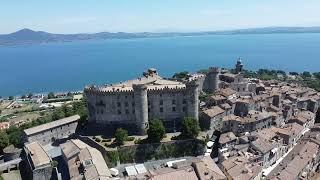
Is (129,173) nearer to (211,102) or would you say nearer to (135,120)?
(135,120)

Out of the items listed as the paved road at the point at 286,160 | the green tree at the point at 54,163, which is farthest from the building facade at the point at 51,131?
the paved road at the point at 286,160

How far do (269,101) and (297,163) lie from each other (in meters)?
23.8

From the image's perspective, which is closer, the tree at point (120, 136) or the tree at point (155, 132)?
the tree at point (155, 132)

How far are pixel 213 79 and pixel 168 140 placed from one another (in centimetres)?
3271

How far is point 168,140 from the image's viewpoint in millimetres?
58469

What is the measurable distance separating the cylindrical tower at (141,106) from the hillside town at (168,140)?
165 millimetres

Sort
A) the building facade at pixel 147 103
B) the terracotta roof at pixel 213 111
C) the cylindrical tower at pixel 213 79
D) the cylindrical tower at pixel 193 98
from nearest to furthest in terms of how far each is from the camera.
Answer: the cylindrical tower at pixel 193 98 → the building facade at pixel 147 103 → the terracotta roof at pixel 213 111 → the cylindrical tower at pixel 213 79

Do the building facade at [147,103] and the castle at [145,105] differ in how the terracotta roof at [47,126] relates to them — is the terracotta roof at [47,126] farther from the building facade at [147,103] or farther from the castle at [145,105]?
the building facade at [147,103]

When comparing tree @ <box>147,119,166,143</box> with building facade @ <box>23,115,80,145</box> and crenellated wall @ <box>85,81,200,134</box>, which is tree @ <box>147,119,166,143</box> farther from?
building facade @ <box>23,115,80,145</box>

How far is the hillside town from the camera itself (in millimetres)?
51094

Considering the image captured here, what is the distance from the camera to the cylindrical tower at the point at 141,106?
60.4m

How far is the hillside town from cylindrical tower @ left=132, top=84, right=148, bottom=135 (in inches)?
6.5

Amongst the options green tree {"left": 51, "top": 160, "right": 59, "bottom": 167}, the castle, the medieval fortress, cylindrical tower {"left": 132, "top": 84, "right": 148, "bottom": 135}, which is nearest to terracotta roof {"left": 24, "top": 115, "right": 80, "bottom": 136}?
the medieval fortress

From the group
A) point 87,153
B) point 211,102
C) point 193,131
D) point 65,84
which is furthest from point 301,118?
point 65,84
